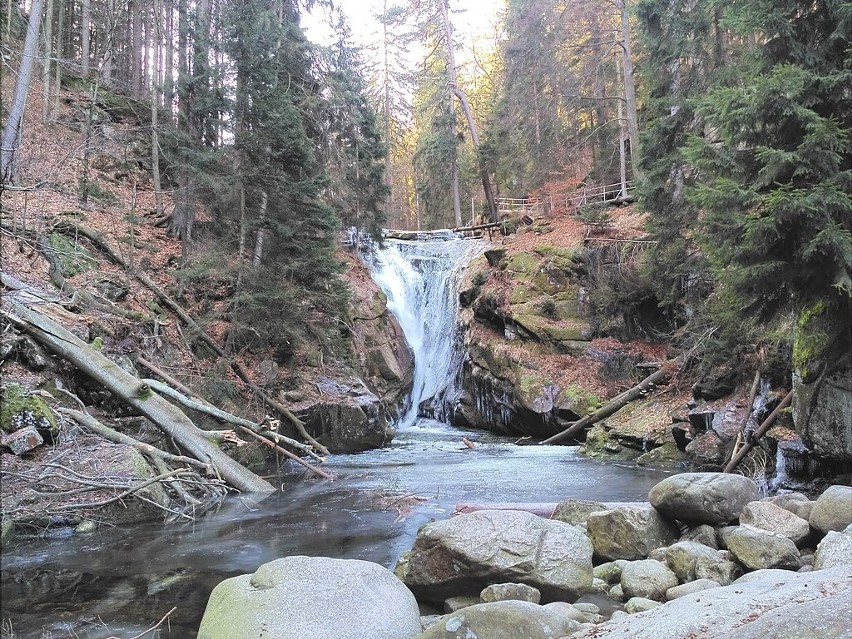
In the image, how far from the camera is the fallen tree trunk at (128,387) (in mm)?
8086

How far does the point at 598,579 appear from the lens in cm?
504

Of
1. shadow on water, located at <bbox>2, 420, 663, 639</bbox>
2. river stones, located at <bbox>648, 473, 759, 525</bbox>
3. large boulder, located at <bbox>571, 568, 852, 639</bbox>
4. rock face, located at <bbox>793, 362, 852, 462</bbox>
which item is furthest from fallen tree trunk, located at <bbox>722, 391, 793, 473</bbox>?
large boulder, located at <bbox>571, 568, 852, 639</bbox>

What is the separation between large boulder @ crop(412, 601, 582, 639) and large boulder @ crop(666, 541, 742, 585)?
1.85 meters

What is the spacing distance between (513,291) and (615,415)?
238 inches

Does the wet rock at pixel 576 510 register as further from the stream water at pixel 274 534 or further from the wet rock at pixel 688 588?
the wet rock at pixel 688 588

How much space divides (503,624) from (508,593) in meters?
1.11

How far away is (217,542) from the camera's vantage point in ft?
20.6

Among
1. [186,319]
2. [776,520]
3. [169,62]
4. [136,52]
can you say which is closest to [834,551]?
[776,520]

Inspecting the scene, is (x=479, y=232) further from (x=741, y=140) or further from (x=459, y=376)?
(x=741, y=140)

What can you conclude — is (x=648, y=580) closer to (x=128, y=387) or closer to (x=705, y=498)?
(x=705, y=498)

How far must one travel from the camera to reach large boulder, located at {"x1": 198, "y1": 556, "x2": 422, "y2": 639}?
3455 mm

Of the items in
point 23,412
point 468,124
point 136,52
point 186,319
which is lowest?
point 23,412

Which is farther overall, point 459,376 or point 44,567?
point 459,376

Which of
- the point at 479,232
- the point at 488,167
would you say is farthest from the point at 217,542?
the point at 479,232
